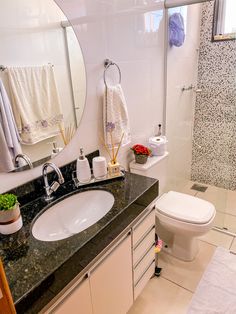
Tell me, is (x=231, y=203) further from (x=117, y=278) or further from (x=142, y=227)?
(x=117, y=278)

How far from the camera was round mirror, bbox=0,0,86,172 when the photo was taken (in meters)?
1.09

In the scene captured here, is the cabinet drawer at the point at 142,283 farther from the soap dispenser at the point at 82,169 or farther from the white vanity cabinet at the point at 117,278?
the soap dispenser at the point at 82,169

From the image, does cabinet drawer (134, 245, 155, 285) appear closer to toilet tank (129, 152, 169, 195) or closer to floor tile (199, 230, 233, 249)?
toilet tank (129, 152, 169, 195)

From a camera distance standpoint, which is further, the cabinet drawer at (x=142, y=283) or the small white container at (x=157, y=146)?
the small white container at (x=157, y=146)

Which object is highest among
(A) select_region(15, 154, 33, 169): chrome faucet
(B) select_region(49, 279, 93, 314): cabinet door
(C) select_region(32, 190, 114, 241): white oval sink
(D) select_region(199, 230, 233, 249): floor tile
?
(A) select_region(15, 154, 33, 169): chrome faucet

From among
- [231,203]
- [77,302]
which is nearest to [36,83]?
[77,302]

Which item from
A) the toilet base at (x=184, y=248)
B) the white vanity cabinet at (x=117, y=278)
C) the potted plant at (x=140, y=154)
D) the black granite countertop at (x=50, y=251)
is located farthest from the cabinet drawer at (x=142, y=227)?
the toilet base at (x=184, y=248)

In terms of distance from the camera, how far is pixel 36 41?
1.17 metres

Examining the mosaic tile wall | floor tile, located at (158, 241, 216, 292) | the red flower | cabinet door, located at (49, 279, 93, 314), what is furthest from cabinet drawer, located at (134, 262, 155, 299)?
the mosaic tile wall

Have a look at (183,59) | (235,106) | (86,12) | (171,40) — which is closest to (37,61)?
(86,12)

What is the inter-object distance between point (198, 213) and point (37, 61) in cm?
146

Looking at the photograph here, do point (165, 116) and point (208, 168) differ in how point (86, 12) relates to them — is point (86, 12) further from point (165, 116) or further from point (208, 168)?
point (208, 168)

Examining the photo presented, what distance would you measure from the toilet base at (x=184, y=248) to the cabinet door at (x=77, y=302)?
1.08 metres

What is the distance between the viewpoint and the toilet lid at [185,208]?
172 cm
